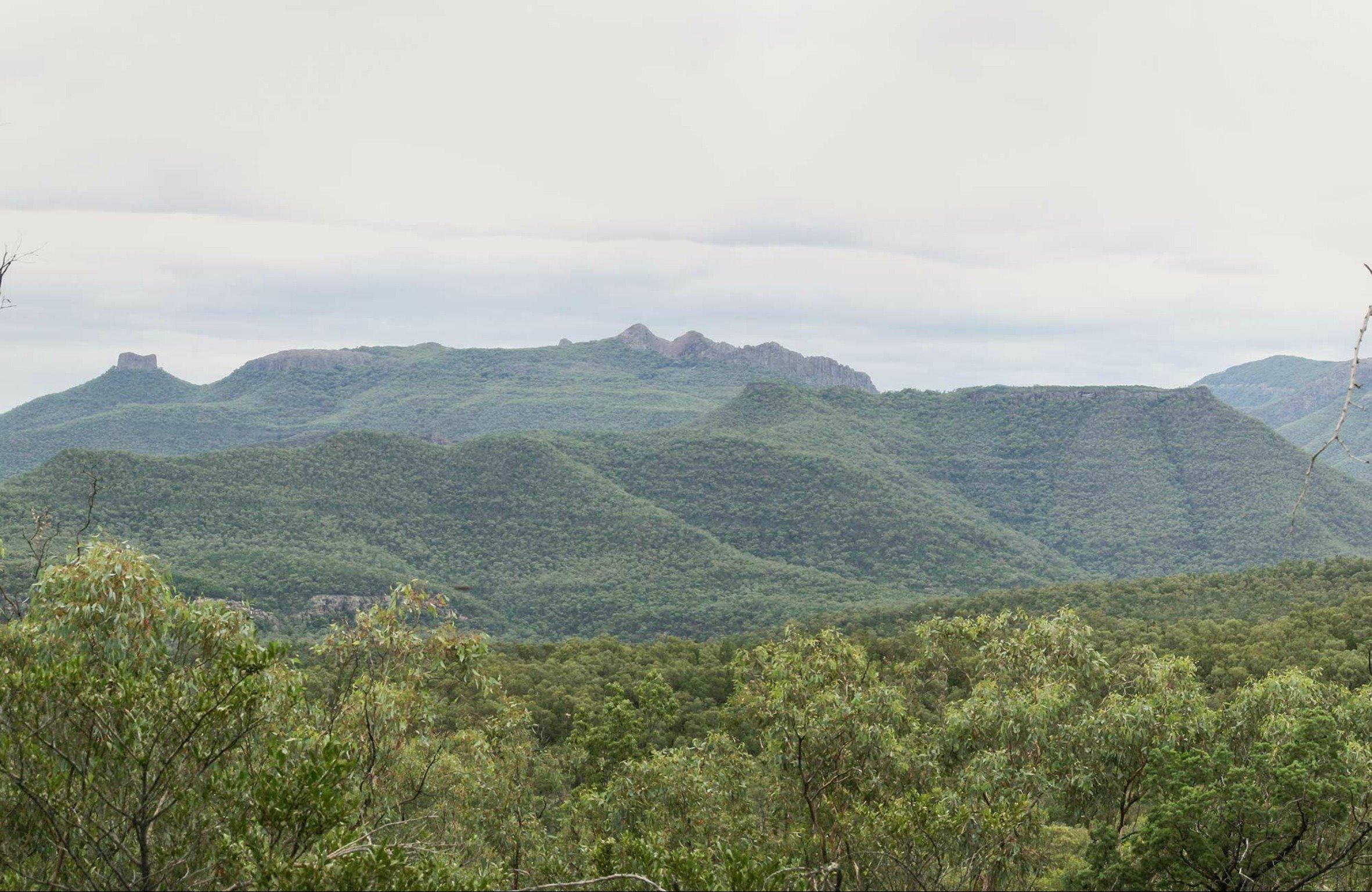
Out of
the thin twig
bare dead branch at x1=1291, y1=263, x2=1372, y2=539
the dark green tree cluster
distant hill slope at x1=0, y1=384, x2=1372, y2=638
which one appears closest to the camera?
bare dead branch at x1=1291, y1=263, x2=1372, y2=539

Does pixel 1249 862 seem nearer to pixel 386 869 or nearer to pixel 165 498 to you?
pixel 386 869

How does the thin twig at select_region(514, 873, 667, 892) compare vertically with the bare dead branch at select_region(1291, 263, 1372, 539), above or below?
below

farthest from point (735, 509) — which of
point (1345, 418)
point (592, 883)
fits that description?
point (1345, 418)

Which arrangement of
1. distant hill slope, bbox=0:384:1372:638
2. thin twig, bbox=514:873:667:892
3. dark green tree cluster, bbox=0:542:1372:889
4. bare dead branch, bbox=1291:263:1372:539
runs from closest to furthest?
bare dead branch, bbox=1291:263:1372:539 < thin twig, bbox=514:873:667:892 < dark green tree cluster, bbox=0:542:1372:889 < distant hill slope, bbox=0:384:1372:638

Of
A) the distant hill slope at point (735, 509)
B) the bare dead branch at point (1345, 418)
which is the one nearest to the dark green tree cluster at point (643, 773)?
the bare dead branch at point (1345, 418)

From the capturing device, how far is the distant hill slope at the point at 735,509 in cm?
8725

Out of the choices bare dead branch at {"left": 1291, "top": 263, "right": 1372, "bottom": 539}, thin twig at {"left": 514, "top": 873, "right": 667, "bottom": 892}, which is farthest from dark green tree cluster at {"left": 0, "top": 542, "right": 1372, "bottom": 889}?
bare dead branch at {"left": 1291, "top": 263, "right": 1372, "bottom": 539}

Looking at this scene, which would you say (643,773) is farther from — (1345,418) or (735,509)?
(735,509)

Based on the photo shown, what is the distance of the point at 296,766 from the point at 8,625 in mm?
5805

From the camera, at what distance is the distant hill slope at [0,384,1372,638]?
286ft

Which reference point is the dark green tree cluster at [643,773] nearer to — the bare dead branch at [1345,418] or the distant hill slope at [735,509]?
the bare dead branch at [1345,418]

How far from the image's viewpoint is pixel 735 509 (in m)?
121

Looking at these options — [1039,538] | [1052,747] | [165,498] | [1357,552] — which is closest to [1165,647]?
[1052,747]

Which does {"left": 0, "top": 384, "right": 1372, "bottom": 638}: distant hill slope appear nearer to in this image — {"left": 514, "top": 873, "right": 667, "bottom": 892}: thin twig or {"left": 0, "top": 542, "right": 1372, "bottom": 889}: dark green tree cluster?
{"left": 0, "top": 542, "right": 1372, "bottom": 889}: dark green tree cluster
